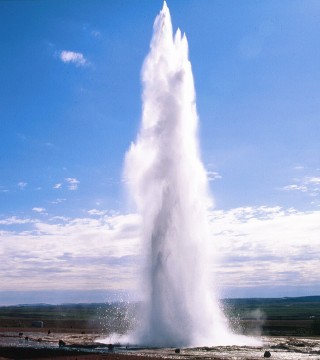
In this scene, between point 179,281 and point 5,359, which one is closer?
point 5,359

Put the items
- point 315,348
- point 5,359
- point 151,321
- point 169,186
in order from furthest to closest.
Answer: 1. point 169,186
2. point 315,348
3. point 151,321
4. point 5,359

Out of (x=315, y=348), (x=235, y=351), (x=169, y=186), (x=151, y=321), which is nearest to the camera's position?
(x=235, y=351)

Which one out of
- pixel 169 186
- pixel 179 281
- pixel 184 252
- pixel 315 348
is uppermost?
pixel 169 186

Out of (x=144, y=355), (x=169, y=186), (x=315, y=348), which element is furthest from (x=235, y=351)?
(x=169, y=186)

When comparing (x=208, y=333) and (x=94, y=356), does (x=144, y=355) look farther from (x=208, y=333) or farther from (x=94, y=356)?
(x=208, y=333)

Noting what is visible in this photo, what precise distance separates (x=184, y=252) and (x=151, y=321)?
697 centimetres

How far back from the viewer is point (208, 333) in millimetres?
39312

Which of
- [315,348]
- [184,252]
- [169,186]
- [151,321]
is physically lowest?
[315,348]

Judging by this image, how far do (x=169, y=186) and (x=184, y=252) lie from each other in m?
6.46

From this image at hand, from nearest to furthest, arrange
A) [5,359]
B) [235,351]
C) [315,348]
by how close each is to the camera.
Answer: [5,359], [235,351], [315,348]

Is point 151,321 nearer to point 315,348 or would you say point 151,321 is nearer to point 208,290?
point 208,290

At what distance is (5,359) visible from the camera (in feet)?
95.0

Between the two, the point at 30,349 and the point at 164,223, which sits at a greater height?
A: the point at 164,223

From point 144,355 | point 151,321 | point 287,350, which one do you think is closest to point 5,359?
point 144,355
